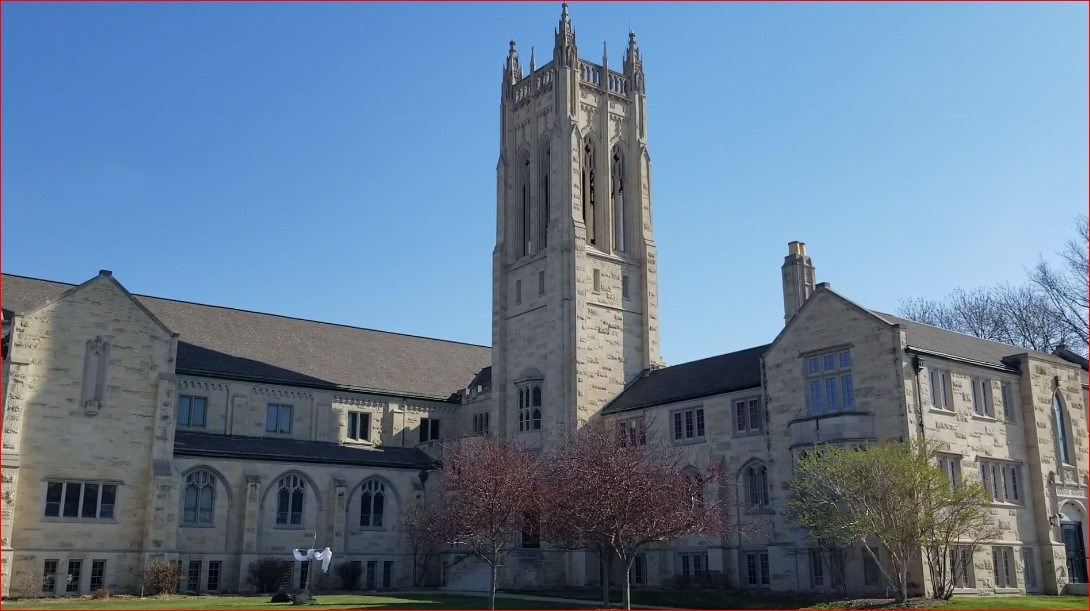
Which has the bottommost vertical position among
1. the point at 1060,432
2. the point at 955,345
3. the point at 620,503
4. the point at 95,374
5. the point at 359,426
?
the point at 620,503

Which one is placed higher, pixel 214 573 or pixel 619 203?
pixel 619 203

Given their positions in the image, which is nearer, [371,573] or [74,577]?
[74,577]

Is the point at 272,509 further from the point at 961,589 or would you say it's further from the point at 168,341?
the point at 961,589

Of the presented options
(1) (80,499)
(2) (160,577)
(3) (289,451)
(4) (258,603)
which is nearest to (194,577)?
(2) (160,577)

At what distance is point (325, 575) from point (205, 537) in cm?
606

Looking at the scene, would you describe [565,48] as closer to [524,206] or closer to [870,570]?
[524,206]

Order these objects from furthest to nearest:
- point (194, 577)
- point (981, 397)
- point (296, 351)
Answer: point (296, 351), point (194, 577), point (981, 397)

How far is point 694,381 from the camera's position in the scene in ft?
164

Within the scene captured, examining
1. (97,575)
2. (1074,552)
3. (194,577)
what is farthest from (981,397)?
(97,575)

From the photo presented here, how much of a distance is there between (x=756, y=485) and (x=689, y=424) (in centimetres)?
505

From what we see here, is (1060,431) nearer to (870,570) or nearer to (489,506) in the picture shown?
(870,570)

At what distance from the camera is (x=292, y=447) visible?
53.2m

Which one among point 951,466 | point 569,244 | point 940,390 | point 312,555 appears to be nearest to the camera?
point 951,466

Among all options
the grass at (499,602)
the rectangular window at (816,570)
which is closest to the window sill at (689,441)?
the grass at (499,602)
